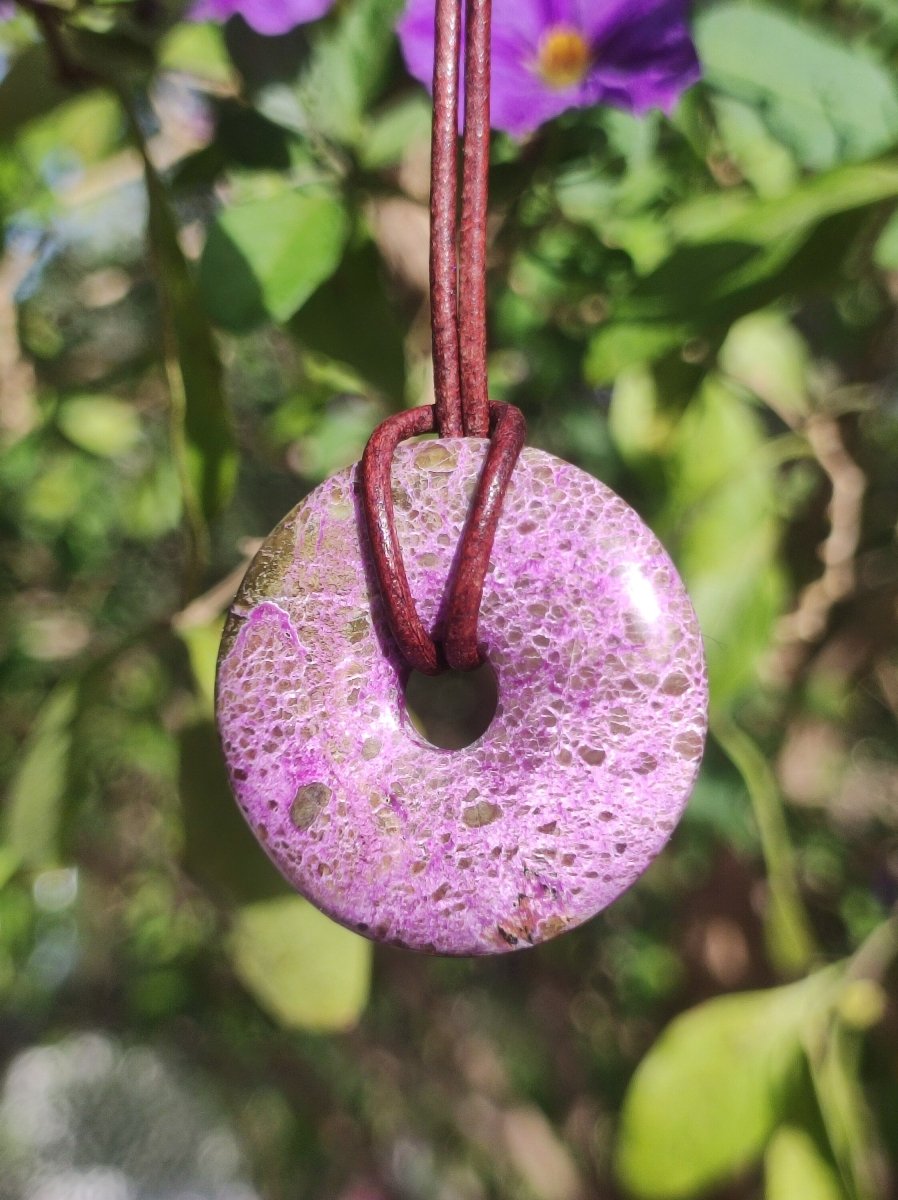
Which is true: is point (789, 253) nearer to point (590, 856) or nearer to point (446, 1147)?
point (590, 856)

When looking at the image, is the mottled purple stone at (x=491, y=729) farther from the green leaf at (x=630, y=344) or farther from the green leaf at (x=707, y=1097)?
the green leaf at (x=707, y=1097)

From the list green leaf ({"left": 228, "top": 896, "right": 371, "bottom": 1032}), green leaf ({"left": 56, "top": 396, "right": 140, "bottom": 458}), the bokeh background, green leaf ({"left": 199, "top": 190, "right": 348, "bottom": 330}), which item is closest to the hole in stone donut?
the bokeh background

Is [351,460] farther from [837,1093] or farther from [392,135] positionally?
[837,1093]

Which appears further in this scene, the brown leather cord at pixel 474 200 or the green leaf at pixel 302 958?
the green leaf at pixel 302 958

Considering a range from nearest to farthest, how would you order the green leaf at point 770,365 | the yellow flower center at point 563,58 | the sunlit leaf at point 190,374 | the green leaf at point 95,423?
the sunlit leaf at point 190,374 < the yellow flower center at point 563,58 < the green leaf at point 770,365 < the green leaf at point 95,423

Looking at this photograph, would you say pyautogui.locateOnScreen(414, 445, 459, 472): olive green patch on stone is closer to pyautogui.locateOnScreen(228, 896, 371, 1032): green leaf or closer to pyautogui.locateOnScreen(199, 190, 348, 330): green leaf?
pyautogui.locateOnScreen(199, 190, 348, 330): green leaf

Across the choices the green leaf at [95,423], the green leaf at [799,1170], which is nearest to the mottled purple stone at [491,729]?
the green leaf at [799,1170]

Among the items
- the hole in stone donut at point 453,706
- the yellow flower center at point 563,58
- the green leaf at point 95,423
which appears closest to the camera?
the yellow flower center at point 563,58

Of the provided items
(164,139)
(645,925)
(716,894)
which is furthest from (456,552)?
(645,925)
